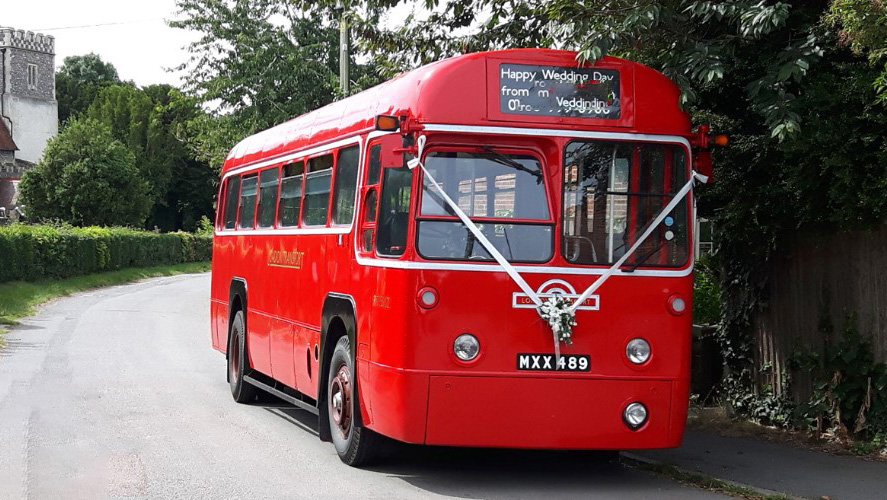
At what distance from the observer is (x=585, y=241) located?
370 inches

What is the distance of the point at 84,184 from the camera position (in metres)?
71.9

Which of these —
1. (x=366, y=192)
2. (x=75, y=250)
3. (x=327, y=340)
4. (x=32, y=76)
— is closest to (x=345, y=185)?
(x=366, y=192)

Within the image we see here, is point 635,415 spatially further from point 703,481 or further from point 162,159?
point 162,159

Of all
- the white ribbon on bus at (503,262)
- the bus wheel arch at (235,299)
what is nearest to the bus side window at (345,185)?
the white ribbon on bus at (503,262)

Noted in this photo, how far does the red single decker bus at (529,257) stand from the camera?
9.20 meters

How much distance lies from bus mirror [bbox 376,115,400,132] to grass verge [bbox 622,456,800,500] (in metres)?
3.48

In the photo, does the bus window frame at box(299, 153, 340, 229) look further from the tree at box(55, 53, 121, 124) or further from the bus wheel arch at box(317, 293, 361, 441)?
the tree at box(55, 53, 121, 124)

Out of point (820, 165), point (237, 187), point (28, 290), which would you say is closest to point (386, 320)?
point (820, 165)

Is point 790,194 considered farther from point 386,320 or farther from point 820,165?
point 386,320

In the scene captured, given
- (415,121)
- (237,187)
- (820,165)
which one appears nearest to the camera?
(415,121)

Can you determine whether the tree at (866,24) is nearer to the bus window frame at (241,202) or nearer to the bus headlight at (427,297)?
the bus headlight at (427,297)

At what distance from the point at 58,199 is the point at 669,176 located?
219ft

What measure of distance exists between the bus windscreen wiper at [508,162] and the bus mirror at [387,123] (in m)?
0.64

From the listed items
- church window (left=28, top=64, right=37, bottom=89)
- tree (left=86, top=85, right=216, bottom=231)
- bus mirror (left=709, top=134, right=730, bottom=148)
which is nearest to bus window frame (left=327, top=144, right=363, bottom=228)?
bus mirror (left=709, top=134, right=730, bottom=148)
